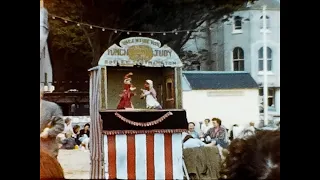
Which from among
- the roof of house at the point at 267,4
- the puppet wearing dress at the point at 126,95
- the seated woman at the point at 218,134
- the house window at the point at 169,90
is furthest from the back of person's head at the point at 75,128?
the roof of house at the point at 267,4

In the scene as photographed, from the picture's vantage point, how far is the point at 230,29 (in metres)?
2.00

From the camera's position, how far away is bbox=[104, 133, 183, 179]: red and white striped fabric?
1.97 m

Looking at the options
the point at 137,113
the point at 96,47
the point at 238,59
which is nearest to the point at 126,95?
the point at 137,113

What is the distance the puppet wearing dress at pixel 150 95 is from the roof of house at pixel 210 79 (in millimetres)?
117

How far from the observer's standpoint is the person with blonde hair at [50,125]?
74.8 inches

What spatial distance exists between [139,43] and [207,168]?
0.54m

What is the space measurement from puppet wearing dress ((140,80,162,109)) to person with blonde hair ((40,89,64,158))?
32 cm

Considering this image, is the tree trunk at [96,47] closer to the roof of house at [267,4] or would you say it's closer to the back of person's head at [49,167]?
the back of person's head at [49,167]
